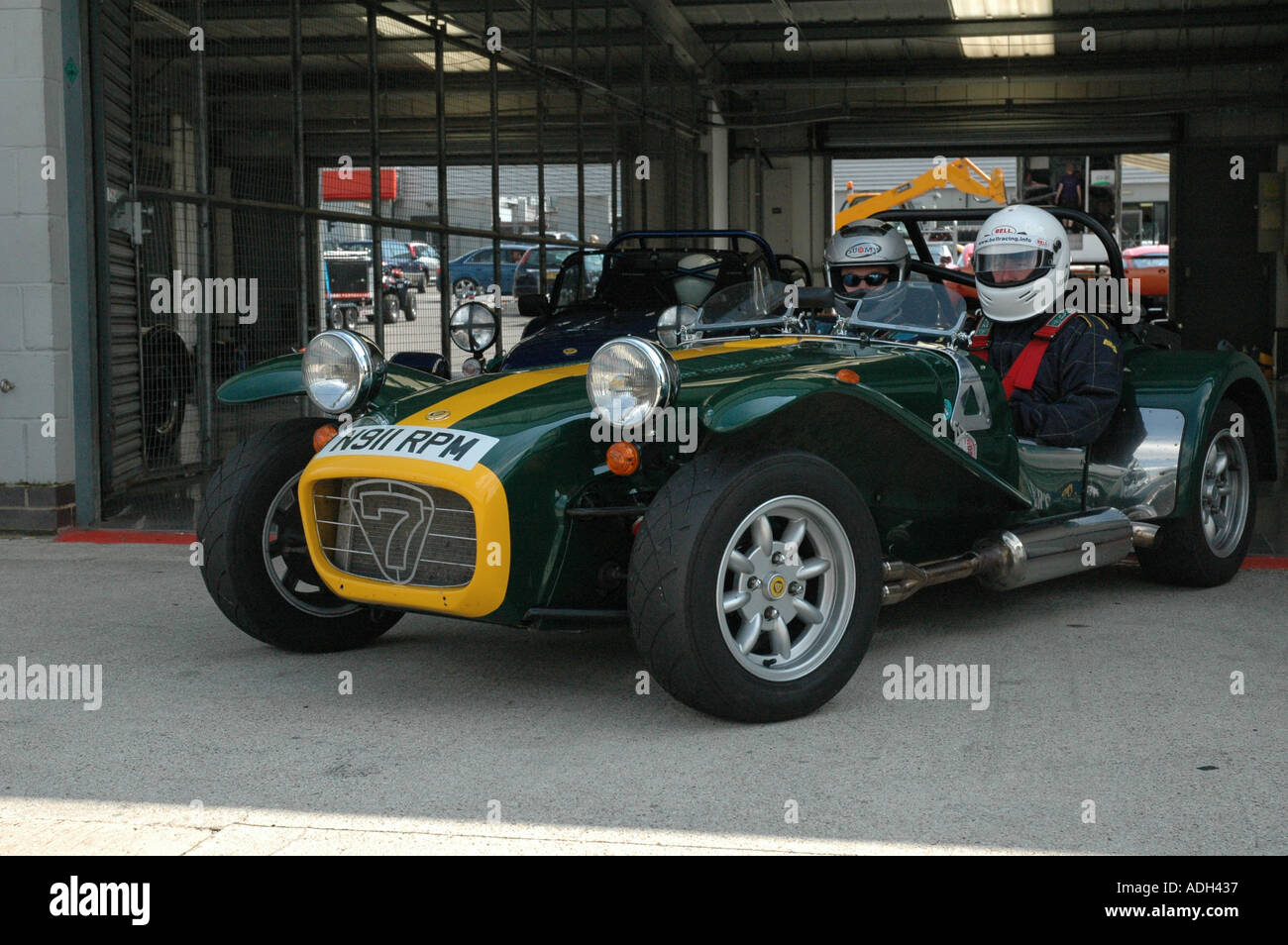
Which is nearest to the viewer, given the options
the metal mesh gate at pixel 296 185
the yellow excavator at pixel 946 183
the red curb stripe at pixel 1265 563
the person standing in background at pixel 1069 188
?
the red curb stripe at pixel 1265 563

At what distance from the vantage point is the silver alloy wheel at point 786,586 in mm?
3793

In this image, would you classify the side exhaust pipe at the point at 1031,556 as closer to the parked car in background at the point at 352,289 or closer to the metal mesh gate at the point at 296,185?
the metal mesh gate at the point at 296,185

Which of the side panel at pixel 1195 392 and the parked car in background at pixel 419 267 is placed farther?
the parked car in background at pixel 419 267

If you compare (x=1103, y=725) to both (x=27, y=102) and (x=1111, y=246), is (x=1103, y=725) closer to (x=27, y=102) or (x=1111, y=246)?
(x=1111, y=246)

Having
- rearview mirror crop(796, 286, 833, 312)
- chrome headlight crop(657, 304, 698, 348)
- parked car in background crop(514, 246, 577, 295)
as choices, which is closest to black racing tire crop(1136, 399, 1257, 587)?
rearview mirror crop(796, 286, 833, 312)

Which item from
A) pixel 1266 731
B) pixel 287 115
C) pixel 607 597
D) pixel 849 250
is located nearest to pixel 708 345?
pixel 849 250

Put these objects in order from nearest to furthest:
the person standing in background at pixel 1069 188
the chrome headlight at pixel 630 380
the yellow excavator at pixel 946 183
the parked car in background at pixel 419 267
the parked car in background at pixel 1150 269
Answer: the chrome headlight at pixel 630 380 < the parked car in background at pixel 419 267 < the yellow excavator at pixel 946 183 < the person standing in background at pixel 1069 188 < the parked car in background at pixel 1150 269

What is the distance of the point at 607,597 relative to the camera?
401cm

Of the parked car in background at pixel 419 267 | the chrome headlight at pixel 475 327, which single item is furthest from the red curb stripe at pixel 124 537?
the parked car in background at pixel 419 267

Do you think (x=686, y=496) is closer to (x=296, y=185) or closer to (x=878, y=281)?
(x=878, y=281)

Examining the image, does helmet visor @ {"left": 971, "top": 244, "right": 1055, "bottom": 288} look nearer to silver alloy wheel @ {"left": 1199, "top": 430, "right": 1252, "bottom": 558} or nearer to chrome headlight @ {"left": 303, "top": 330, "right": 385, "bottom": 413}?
silver alloy wheel @ {"left": 1199, "top": 430, "right": 1252, "bottom": 558}

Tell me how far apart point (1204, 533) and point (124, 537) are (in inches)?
191

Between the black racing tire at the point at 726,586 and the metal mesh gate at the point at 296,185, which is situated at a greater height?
the metal mesh gate at the point at 296,185

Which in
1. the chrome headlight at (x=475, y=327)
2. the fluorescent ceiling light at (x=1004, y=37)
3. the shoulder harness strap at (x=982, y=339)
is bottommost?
the shoulder harness strap at (x=982, y=339)
